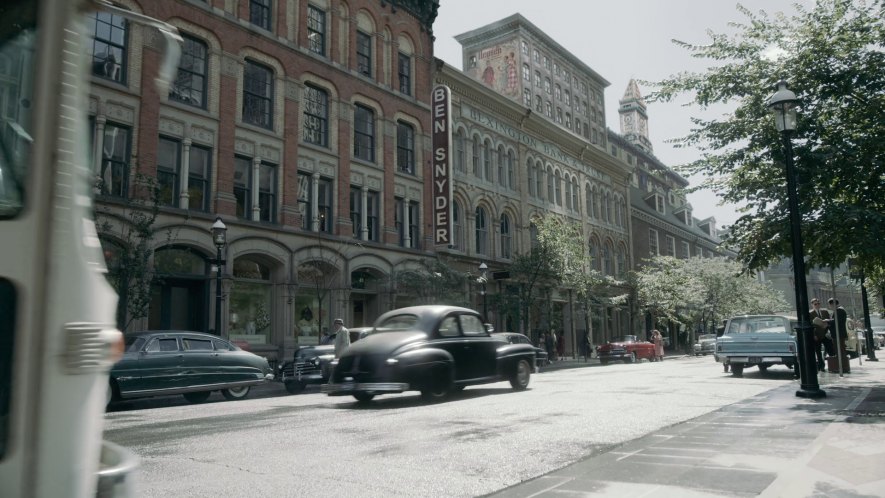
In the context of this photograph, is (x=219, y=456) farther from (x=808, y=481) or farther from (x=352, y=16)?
(x=352, y=16)

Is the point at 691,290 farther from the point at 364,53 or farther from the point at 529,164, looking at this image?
the point at 364,53

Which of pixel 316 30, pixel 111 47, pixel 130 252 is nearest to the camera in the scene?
pixel 130 252

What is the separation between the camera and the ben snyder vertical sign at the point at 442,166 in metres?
28.3

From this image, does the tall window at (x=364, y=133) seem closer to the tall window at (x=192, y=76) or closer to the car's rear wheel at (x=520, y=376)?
the tall window at (x=192, y=76)

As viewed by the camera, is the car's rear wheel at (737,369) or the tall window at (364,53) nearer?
the car's rear wheel at (737,369)

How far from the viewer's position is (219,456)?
6102 millimetres

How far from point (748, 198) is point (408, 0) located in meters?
20.2

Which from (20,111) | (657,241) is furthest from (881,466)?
(657,241)

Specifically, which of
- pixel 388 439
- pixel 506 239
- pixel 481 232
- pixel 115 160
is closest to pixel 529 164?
pixel 506 239

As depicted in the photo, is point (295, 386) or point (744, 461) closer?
point (744, 461)

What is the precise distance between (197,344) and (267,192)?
9637 mm

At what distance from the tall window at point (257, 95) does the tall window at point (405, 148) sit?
6694mm

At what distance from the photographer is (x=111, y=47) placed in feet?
60.7

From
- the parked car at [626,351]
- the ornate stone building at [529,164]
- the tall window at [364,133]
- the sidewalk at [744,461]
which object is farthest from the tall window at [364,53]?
the sidewalk at [744,461]
